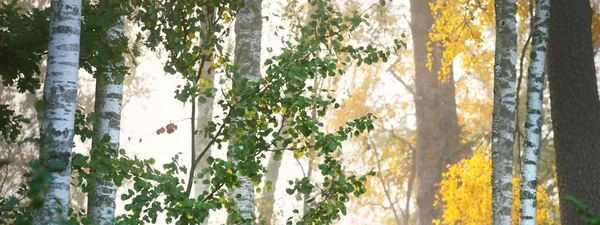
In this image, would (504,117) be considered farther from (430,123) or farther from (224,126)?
(430,123)

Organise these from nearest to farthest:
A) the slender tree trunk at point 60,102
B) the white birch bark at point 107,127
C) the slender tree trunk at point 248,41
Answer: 1. the slender tree trunk at point 60,102
2. the white birch bark at point 107,127
3. the slender tree trunk at point 248,41

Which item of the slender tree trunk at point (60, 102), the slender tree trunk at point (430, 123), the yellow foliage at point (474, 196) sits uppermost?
the slender tree trunk at point (430, 123)

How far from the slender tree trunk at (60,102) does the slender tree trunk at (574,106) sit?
6.54 metres

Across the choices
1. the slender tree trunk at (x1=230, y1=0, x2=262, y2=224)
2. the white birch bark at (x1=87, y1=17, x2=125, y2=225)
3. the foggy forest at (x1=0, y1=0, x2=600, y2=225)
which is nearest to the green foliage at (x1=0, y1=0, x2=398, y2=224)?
the foggy forest at (x1=0, y1=0, x2=600, y2=225)

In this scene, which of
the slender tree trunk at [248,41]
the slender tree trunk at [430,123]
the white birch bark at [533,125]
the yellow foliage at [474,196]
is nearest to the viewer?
the white birch bark at [533,125]

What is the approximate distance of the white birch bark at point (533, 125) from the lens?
10188 millimetres

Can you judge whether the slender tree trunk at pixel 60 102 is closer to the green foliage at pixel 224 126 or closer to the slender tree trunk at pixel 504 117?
the green foliage at pixel 224 126

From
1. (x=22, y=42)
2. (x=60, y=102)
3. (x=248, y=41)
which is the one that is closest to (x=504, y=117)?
(x=248, y=41)

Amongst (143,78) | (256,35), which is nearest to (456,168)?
(256,35)

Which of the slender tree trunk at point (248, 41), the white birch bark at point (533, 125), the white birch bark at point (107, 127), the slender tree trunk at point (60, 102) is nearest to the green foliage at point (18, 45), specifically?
the white birch bark at point (107, 127)

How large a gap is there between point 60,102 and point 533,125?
5.55m

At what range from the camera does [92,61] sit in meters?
7.89

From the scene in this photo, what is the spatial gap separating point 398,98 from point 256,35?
59.2 ft

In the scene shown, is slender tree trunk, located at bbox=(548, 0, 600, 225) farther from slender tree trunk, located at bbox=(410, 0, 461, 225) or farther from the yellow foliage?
slender tree trunk, located at bbox=(410, 0, 461, 225)
